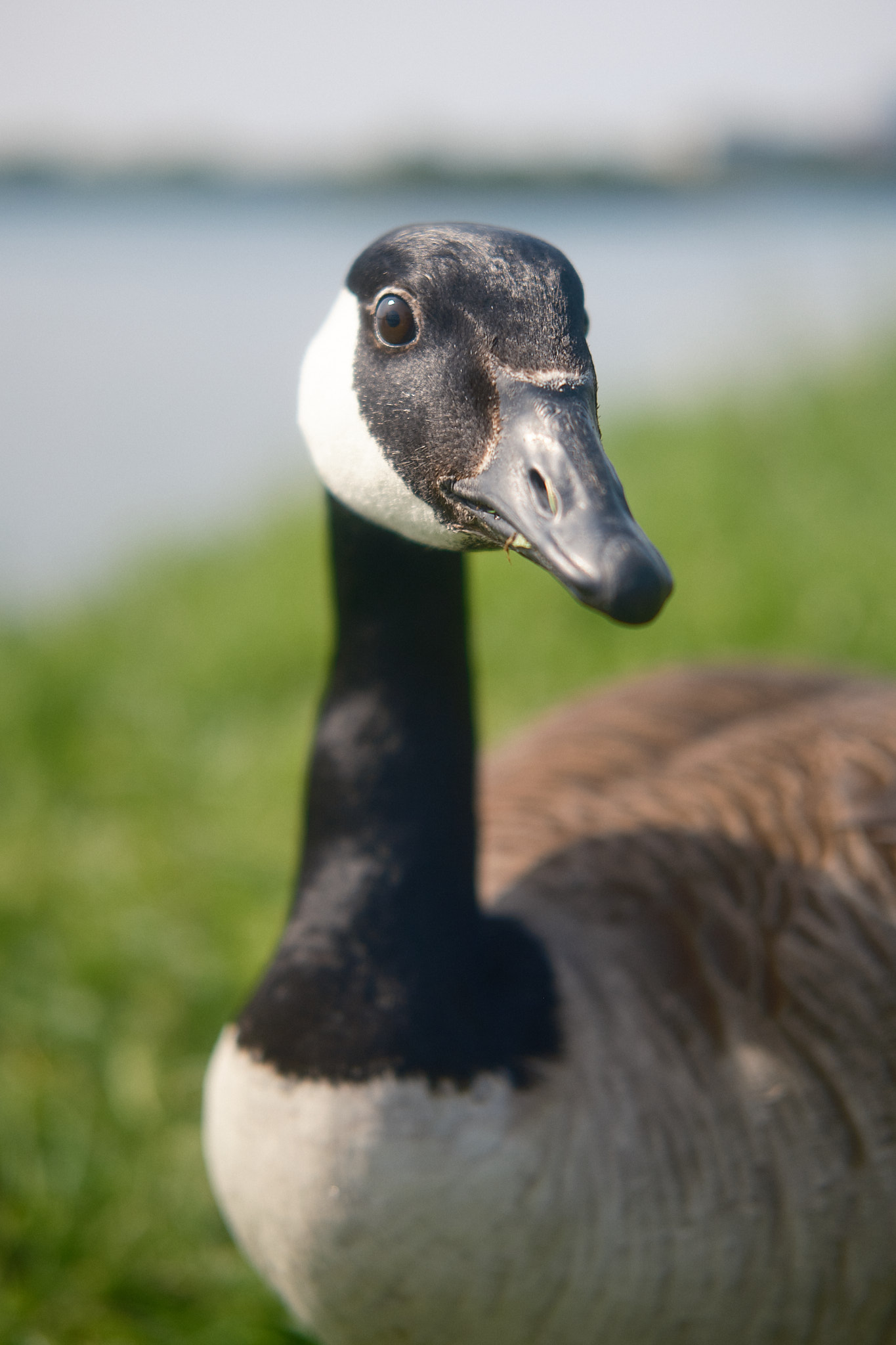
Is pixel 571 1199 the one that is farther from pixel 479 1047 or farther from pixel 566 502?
pixel 566 502

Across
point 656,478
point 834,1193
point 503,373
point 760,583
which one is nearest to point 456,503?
point 503,373

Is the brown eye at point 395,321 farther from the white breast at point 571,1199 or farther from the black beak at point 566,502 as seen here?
the white breast at point 571,1199

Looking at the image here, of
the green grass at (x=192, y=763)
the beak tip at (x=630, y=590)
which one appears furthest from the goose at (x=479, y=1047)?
the green grass at (x=192, y=763)

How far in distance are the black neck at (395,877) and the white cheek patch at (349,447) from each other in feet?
0.29

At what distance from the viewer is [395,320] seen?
1643 millimetres

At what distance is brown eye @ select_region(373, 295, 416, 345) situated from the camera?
163cm

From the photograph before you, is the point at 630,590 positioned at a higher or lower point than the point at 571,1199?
higher

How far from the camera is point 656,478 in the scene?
6.78m

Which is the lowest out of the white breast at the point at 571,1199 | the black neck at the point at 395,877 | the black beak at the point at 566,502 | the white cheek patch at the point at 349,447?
the white breast at the point at 571,1199

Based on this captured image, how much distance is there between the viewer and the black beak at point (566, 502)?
1.25 metres

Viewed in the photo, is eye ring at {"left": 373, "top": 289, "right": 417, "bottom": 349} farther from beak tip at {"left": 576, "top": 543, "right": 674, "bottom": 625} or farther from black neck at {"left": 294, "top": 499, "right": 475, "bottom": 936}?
beak tip at {"left": 576, "top": 543, "right": 674, "bottom": 625}

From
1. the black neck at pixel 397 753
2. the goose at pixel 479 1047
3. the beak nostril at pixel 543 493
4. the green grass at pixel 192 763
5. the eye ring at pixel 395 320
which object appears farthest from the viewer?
the green grass at pixel 192 763

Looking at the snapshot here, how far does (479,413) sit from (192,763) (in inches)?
136

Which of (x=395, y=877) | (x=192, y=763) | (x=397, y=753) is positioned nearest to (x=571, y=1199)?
(x=395, y=877)
